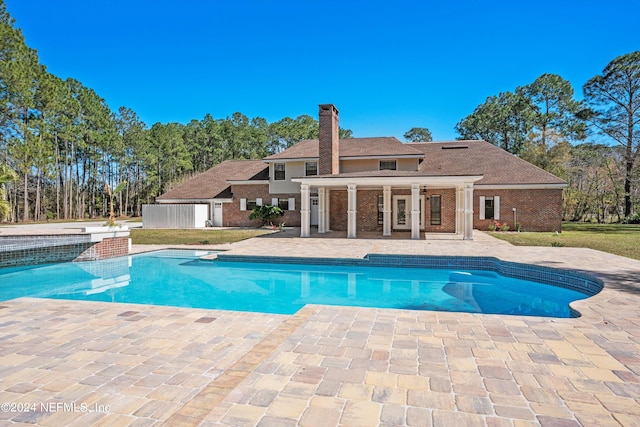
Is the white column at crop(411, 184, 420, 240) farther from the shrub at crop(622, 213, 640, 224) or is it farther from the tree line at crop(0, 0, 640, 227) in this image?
the shrub at crop(622, 213, 640, 224)

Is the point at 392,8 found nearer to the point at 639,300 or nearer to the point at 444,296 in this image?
the point at 444,296

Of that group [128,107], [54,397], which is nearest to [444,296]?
[54,397]

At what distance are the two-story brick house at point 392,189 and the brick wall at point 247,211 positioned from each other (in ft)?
0.24

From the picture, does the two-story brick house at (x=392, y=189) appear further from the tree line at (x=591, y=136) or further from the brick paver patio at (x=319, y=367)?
the brick paver patio at (x=319, y=367)

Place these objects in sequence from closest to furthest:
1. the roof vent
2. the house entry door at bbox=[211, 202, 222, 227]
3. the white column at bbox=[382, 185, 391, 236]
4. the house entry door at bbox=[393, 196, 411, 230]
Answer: the white column at bbox=[382, 185, 391, 236] < the house entry door at bbox=[393, 196, 411, 230] < the roof vent < the house entry door at bbox=[211, 202, 222, 227]

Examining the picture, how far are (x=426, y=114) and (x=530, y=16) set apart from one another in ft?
63.6

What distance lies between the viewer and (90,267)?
11.8 m

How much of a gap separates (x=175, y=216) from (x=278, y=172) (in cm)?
799

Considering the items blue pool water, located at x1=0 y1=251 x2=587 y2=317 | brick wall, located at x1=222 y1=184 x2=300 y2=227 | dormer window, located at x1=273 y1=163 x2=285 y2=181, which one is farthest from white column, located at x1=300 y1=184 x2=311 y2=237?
dormer window, located at x1=273 y1=163 x2=285 y2=181

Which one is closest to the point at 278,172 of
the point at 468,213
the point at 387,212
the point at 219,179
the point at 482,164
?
the point at 219,179

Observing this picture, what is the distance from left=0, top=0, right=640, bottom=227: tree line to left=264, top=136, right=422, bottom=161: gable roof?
14.3 m

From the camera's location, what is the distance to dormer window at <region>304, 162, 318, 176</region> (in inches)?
908

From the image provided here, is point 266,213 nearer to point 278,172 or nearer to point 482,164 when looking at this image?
point 278,172

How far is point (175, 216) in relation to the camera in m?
25.4
